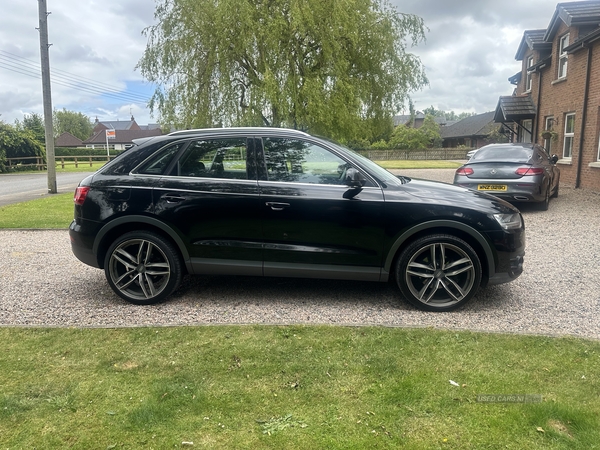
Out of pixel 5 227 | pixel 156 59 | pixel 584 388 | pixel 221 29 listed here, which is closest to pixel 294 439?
pixel 584 388

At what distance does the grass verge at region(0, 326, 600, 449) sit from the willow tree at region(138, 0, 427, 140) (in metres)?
13.0

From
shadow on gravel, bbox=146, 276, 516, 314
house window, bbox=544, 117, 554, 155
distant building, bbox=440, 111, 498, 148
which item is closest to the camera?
shadow on gravel, bbox=146, 276, 516, 314

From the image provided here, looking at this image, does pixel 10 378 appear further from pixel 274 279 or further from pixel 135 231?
pixel 274 279

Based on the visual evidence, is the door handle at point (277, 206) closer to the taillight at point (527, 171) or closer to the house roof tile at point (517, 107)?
the taillight at point (527, 171)

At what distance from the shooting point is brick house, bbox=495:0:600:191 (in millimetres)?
13883

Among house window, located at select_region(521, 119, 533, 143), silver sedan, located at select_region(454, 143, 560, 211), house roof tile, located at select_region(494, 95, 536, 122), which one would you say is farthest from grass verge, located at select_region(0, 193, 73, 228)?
house window, located at select_region(521, 119, 533, 143)

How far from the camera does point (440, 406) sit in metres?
2.72

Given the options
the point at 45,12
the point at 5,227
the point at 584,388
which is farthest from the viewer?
the point at 45,12

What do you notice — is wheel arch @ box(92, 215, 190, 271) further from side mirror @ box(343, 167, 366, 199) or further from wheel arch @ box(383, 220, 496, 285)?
wheel arch @ box(383, 220, 496, 285)

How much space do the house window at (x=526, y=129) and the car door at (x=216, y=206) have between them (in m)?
19.6

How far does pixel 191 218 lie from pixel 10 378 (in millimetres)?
1957

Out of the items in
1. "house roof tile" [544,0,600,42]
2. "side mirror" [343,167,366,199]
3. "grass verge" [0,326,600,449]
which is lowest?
"grass verge" [0,326,600,449]

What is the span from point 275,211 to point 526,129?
19795 millimetres

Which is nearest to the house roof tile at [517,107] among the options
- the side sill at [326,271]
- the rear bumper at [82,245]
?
the side sill at [326,271]
